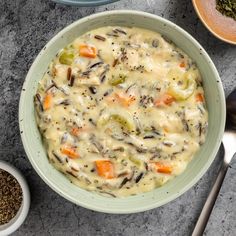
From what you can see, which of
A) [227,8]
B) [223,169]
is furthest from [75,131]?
[227,8]

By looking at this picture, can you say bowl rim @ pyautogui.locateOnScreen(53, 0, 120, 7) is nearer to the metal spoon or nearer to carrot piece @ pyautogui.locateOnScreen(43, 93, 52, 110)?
carrot piece @ pyautogui.locateOnScreen(43, 93, 52, 110)

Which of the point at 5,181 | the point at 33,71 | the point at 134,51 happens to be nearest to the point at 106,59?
the point at 134,51

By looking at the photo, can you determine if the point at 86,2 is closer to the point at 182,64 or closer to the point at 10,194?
the point at 182,64

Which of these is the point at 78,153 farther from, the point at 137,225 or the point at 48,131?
the point at 137,225

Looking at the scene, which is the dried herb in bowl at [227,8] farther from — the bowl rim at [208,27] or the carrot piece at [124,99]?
the carrot piece at [124,99]

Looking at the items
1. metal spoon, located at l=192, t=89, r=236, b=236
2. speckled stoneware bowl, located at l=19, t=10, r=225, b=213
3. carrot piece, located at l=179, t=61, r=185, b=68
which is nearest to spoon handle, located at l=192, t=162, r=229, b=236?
metal spoon, located at l=192, t=89, r=236, b=236

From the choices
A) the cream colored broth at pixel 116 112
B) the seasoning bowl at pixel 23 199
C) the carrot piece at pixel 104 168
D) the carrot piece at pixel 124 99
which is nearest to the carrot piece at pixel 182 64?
the cream colored broth at pixel 116 112
